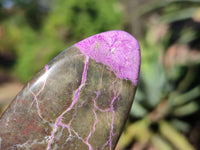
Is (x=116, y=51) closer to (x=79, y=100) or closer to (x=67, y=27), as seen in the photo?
(x=79, y=100)

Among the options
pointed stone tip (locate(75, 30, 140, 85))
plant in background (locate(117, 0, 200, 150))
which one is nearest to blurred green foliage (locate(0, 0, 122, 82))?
plant in background (locate(117, 0, 200, 150))

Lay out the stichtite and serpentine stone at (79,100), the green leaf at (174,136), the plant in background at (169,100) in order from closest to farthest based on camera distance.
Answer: the stichtite and serpentine stone at (79,100)
the green leaf at (174,136)
the plant in background at (169,100)

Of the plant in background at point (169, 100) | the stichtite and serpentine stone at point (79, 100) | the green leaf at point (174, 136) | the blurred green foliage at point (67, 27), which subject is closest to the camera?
the stichtite and serpentine stone at point (79, 100)

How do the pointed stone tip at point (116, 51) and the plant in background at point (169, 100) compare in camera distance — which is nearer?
the pointed stone tip at point (116, 51)

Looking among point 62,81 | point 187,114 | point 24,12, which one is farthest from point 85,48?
point 24,12

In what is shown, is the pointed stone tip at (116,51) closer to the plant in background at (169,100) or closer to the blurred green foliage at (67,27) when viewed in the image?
the plant in background at (169,100)

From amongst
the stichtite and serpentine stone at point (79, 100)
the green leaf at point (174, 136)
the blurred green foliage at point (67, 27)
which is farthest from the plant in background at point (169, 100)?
the blurred green foliage at point (67, 27)

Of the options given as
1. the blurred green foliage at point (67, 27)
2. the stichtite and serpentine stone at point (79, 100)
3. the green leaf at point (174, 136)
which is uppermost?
the blurred green foliage at point (67, 27)
